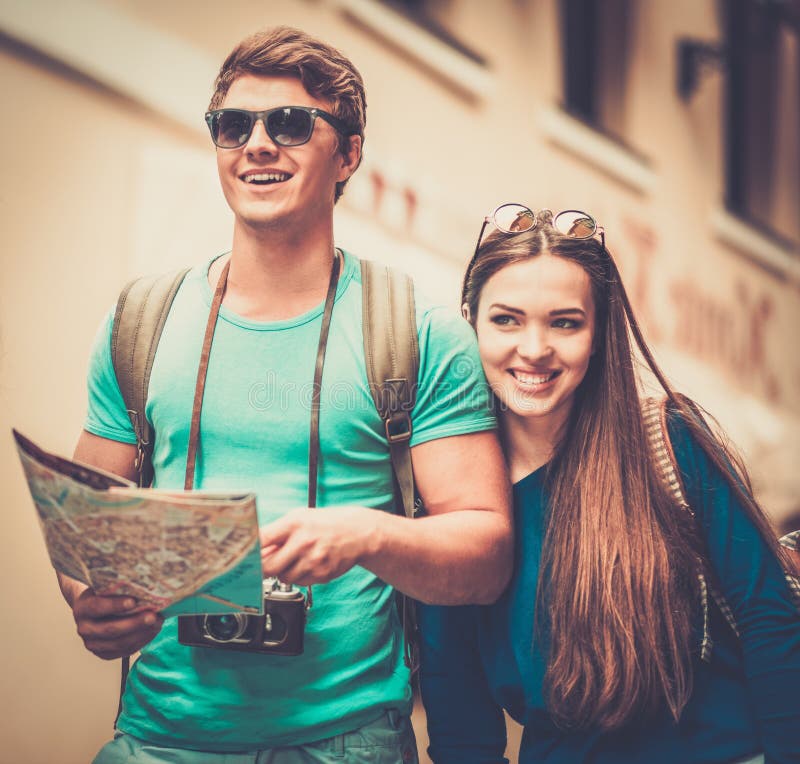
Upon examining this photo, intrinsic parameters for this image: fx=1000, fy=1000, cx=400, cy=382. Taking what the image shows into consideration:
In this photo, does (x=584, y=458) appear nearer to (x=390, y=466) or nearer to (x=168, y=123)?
(x=390, y=466)

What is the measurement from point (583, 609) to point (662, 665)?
0.17m

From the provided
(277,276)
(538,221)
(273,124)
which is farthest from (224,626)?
(538,221)

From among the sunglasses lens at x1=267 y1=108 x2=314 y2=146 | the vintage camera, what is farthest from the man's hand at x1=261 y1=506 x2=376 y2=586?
the sunglasses lens at x1=267 y1=108 x2=314 y2=146

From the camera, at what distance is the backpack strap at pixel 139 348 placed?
194cm

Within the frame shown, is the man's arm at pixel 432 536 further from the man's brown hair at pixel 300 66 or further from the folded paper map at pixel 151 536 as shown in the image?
the man's brown hair at pixel 300 66

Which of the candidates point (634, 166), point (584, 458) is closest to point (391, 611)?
point (584, 458)

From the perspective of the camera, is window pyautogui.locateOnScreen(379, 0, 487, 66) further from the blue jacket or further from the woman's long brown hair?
the blue jacket

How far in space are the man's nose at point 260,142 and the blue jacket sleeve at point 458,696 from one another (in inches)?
39.2

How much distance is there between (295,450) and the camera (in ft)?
6.04

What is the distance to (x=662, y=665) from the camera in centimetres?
185

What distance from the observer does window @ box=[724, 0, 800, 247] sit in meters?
8.20

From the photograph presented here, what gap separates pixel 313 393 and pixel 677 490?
0.73 meters

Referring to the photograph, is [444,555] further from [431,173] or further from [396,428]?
[431,173]

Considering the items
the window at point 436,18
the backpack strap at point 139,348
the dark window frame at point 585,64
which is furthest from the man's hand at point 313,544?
the dark window frame at point 585,64
